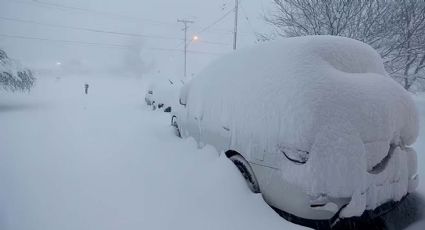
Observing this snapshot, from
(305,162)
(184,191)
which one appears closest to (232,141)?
(184,191)

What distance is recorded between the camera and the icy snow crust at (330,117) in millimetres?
2250

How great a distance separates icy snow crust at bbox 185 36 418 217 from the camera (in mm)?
2250

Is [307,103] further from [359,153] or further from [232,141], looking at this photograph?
[232,141]

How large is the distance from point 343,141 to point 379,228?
1.07 metres

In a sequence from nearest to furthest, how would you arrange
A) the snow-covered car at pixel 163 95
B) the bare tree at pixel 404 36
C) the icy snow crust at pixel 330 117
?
the icy snow crust at pixel 330 117
the bare tree at pixel 404 36
the snow-covered car at pixel 163 95

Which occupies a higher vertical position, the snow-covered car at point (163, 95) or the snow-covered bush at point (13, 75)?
the snow-covered bush at point (13, 75)

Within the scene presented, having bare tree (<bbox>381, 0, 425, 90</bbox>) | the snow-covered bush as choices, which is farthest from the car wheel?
the snow-covered bush

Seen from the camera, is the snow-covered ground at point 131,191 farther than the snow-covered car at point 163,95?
No

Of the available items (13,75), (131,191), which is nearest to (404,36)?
(131,191)

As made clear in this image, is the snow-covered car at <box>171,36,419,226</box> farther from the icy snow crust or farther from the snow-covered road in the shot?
the snow-covered road

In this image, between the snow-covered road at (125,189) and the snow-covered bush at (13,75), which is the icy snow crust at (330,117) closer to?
the snow-covered road at (125,189)

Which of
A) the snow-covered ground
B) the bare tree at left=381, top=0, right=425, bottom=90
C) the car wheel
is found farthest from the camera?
the bare tree at left=381, top=0, right=425, bottom=90

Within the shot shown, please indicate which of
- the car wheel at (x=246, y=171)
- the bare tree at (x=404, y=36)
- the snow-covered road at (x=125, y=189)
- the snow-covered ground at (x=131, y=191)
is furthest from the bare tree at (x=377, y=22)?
the car wheel at (x=246, y=171)

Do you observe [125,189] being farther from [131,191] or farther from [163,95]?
[163,95]
